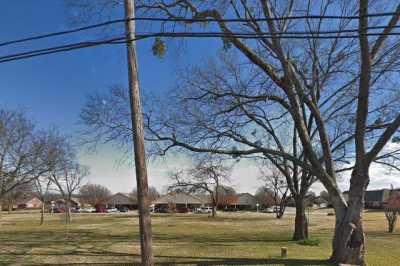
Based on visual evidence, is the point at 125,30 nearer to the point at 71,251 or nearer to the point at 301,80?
the point at 301,80

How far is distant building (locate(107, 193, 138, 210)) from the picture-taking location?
132m

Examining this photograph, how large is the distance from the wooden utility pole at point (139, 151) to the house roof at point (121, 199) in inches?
4902

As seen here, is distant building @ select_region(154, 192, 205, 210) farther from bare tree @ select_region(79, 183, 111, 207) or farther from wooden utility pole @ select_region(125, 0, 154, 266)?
wooden utility pole @ select_region(125, 0, 154, 266)

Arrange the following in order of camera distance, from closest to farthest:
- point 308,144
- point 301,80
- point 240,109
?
point 308,144
point 301,80
point 240,109

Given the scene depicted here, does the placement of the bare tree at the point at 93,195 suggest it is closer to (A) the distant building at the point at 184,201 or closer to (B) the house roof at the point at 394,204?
(A) the distant building at the point at 184,201

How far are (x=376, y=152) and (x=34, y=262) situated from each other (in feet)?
40.2

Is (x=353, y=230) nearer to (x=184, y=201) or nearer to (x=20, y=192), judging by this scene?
→ (x=20, y=192)

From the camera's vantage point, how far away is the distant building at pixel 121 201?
5177 inches

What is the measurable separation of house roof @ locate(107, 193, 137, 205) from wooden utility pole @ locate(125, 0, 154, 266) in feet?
408

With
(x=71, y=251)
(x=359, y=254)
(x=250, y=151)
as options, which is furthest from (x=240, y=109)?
(x=71, y=251)

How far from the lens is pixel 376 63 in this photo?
1529 cm

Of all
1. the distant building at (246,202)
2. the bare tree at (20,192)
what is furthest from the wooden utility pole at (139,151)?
the distant building at (246,202)

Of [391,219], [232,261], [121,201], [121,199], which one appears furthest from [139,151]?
[121,199]

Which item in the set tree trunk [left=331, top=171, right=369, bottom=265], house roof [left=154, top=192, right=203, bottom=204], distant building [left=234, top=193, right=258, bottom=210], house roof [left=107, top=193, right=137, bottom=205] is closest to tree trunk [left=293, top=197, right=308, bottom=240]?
tree trunk [left=331, top=171, right=369, bottom=265]
